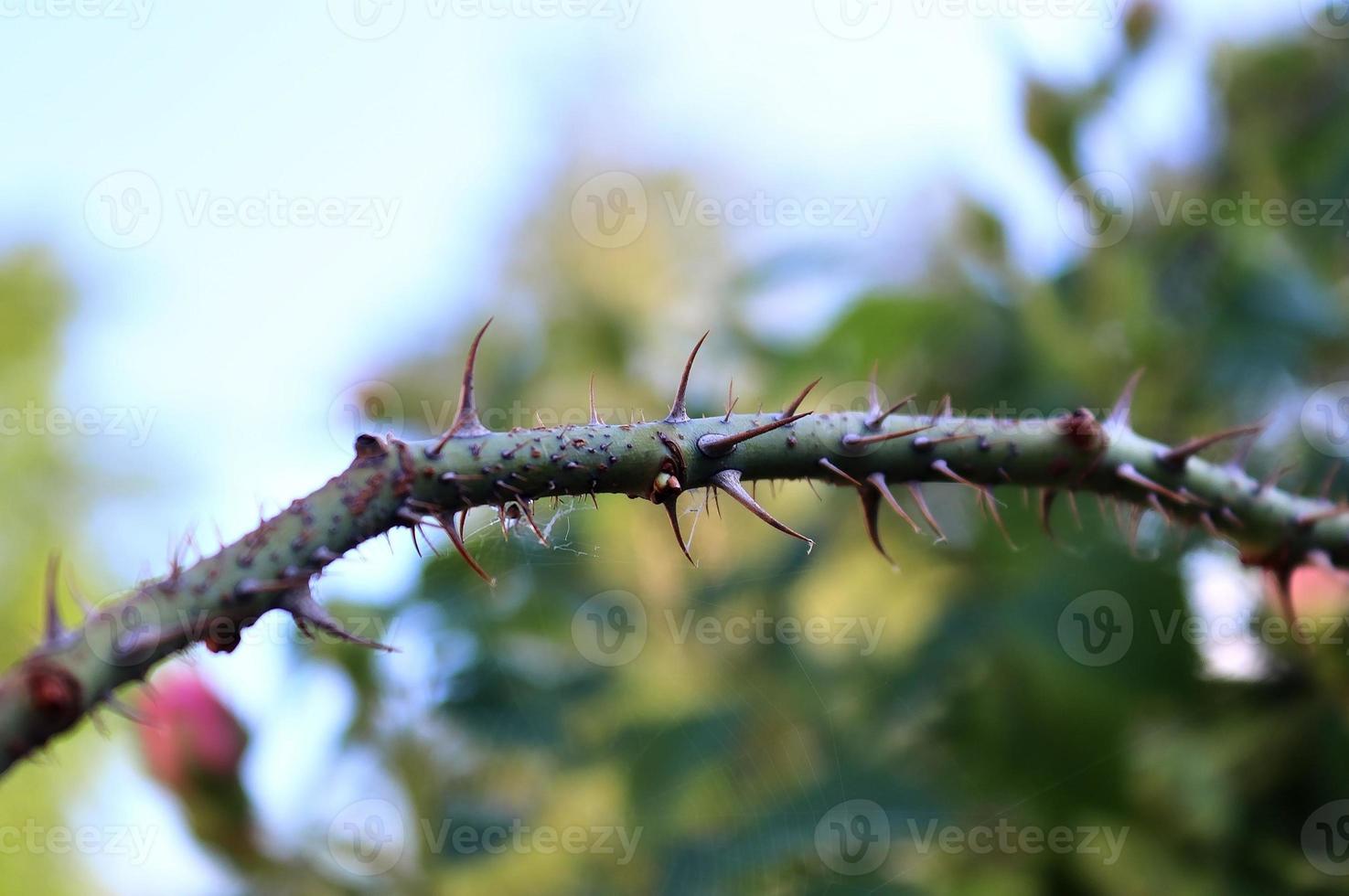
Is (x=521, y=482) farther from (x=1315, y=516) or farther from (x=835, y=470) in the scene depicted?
(x=1315, y=516)

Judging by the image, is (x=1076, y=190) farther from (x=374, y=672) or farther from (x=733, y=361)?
(x=374, y=672)

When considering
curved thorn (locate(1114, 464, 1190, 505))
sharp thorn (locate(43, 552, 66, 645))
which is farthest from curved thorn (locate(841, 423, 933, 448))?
sharp thorn (locate(43, 552, 66, 645))

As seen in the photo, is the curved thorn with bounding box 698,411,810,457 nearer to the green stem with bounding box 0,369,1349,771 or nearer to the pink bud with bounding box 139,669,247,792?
the green stem with bounding box 0,369,1349,771

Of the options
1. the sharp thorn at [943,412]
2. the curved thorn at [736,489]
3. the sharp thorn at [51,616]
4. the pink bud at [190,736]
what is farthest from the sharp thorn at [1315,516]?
the pink bud at [190,736]

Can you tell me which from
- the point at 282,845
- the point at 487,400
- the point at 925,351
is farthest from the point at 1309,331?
the point at 282,845

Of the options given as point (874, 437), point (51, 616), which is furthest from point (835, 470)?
point (51, 616)

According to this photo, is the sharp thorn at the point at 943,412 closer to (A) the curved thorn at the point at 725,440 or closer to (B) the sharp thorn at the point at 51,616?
(A) the curved thorn at the point at 725,440
